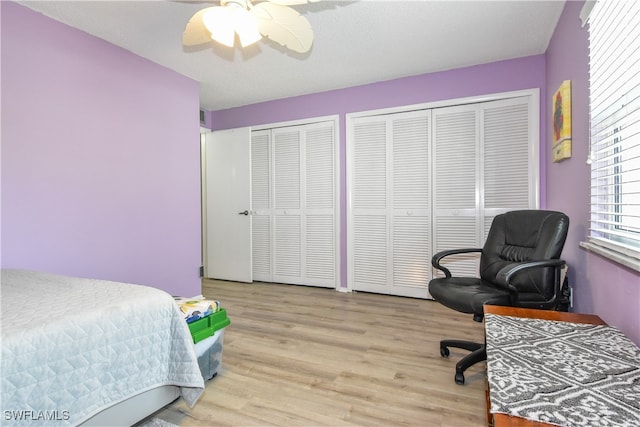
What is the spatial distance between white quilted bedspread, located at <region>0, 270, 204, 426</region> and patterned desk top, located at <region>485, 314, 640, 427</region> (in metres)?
1.17

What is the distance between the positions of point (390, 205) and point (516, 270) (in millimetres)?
2068

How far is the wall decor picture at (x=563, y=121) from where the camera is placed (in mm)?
2205

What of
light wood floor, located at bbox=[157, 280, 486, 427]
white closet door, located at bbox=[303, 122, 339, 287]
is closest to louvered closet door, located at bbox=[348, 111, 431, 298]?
white closet door, located at bbox=[303, 122, 339, 287]

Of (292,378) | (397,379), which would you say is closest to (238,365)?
(292,378)

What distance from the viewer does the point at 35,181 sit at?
2314 millimetres

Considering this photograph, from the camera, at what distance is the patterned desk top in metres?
0.75

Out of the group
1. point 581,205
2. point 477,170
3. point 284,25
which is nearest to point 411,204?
point 477,170

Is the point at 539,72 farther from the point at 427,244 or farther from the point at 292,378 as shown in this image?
the point at 292,378

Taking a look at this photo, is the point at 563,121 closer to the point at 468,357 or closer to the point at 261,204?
the point at 468,357

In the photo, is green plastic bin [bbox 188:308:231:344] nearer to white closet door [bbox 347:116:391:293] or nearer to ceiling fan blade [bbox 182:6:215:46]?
ceiling fan blade [bbox 182:6:215:46]

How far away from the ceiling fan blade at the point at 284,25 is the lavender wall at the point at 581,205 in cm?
157

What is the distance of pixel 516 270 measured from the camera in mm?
1711

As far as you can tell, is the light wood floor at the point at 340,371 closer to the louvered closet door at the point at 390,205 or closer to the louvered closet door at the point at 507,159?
the louvered closet door at the point at 390,205

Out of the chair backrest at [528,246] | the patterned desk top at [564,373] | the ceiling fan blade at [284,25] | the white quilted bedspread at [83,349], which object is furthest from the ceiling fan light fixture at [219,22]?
the chair backrest at [528,246]
